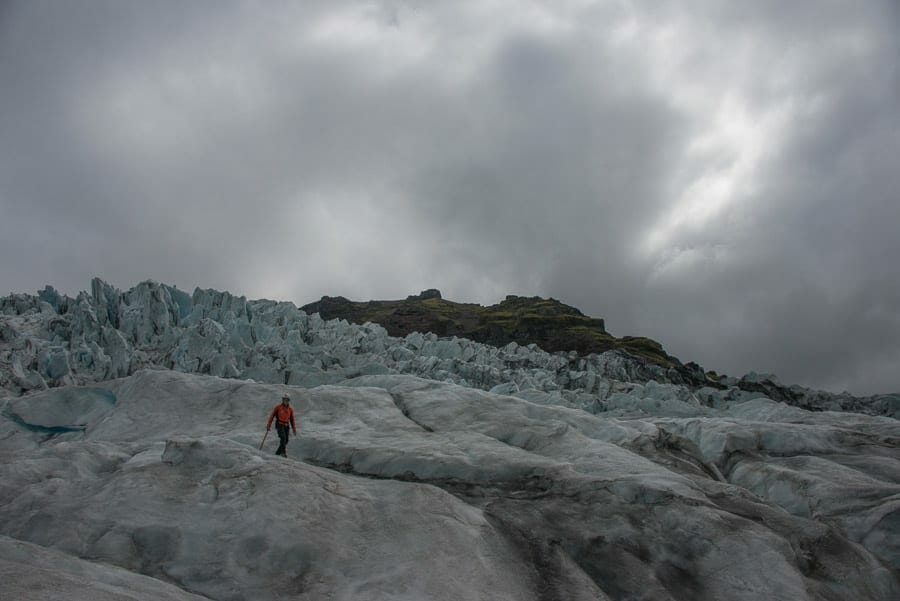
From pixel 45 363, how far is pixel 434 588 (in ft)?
127

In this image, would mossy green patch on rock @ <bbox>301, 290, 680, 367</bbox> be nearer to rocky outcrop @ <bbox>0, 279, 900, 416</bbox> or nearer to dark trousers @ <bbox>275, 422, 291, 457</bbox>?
rocky outcrop @ <bbox>0, 279, 900, 416</bbox>

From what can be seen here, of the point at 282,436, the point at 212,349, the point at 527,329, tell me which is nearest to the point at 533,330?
the point at 527,329

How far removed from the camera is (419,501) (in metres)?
12.2

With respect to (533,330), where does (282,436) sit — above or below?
below

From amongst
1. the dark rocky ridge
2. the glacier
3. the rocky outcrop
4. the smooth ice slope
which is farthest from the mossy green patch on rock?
the smooth ice slope

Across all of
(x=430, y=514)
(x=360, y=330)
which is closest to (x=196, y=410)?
(x=430, y=514)

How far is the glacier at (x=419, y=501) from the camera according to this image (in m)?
10.0

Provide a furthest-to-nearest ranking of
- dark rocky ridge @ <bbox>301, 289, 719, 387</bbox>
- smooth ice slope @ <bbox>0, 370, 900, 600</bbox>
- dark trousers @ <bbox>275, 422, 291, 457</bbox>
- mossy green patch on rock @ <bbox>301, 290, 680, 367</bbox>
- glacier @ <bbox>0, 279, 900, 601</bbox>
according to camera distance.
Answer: mossy green patch on rock @ <bbox>301, 290, 680, 367</bbox> < dark rocky ridge @ <bbox>301, 289, 719, 387</bbox> < dark trousers @ <bbox>275, 422, 291, 457</bbox> < smooth ice slope @ <bbox>0, 370, 900, 600</bbox> < glacier @ <bbox>0, 279, 900, 601</bbox>

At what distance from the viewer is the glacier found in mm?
10016

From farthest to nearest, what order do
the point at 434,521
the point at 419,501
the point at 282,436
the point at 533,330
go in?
the point at 533,330
the point at 282,436
the point at 419,501
the point at 434,521

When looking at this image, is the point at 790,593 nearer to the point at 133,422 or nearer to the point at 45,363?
the point at 133,422

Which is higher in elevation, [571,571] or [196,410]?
[196,410]

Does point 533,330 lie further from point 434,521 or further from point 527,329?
point 434,521

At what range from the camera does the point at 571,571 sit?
426 inches
